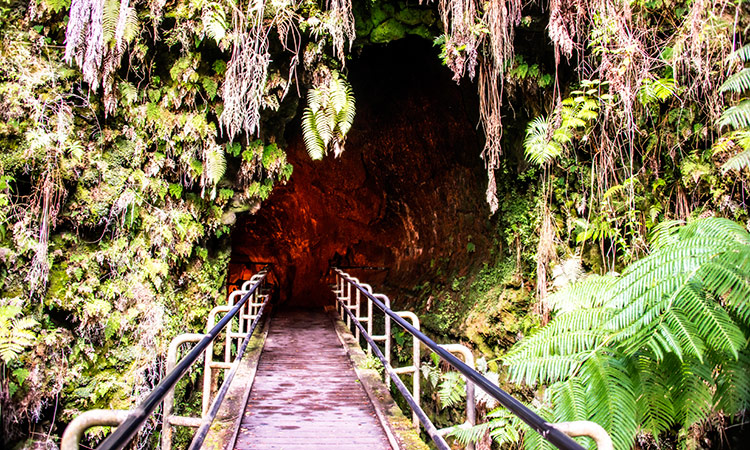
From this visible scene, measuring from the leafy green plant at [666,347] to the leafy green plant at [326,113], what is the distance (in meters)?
4.04

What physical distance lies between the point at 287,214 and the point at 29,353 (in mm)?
11326

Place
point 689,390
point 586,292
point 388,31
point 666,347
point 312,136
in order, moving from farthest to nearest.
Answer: point 388,31 < point 312,136 < point 586,292 < point 689,390 < point 666,347

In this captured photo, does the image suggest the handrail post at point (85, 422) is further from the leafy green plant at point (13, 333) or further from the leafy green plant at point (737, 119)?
the leafy green plant at point (737, 119)

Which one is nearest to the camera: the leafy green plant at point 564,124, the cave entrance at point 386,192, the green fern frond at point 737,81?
the green fern frond at point 737,81

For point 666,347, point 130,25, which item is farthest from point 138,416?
point 130,25

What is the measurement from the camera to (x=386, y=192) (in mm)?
12469

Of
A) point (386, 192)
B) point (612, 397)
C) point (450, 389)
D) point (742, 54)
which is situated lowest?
point (450, 389)

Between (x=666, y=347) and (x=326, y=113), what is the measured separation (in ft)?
16.2

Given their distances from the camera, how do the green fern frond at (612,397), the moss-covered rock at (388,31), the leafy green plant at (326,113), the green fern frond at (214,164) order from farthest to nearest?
1. the moss-covered rock at (388,31)
2. the leafy green plant at (326,113)
3. the green fern frond at (214,164)
4. the green fern frond at (612,397)

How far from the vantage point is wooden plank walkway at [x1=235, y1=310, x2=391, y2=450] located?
3432mm

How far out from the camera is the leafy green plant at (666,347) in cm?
254

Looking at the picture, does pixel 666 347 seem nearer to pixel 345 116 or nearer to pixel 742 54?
pixel 742 54

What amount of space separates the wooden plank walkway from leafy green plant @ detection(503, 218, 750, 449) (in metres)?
1.50

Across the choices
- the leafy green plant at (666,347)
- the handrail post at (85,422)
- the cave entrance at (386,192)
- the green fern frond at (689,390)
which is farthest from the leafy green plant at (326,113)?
the handrail post at (85,422)
